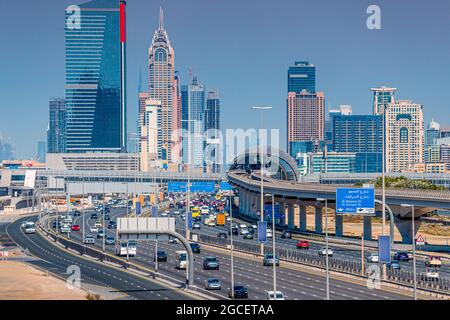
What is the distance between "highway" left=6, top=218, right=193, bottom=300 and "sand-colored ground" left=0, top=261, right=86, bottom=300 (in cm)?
207

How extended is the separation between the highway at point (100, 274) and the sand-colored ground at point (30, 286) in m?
2.07

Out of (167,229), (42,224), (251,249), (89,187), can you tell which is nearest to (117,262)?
(251,249)

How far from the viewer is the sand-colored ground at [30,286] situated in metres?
47.4

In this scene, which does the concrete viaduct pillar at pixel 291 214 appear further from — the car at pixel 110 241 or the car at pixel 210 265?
the car at pixel 210 265

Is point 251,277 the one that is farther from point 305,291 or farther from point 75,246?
point 75,246

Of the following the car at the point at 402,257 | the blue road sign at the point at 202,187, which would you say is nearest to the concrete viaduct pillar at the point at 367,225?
the car at the point at 402,257

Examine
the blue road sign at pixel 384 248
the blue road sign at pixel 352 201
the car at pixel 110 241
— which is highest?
the blue road sign at pixel 352 201

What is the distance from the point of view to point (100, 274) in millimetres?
67188

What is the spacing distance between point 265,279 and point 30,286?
15.7 meters

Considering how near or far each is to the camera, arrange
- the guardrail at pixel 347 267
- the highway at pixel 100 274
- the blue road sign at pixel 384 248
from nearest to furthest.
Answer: the highway at pixel 100 274 < the blue road sign at pixel 384 248 < the guardrail at pixel 347 267

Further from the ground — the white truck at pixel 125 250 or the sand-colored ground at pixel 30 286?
the sand-colored ground at pixel 30 286

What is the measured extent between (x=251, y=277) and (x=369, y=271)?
8209 millimetres

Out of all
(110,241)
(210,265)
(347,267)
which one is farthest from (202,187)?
(347,267)
